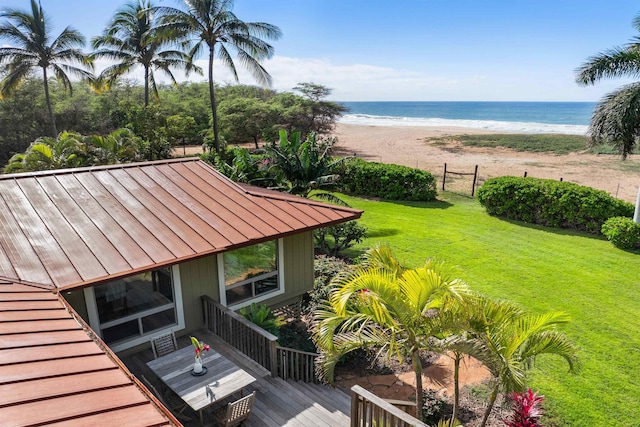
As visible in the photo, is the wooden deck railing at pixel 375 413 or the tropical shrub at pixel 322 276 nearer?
the wooden deck railing at pixel 375 413

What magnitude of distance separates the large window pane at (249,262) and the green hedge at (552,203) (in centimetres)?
1307

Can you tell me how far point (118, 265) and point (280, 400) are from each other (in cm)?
335

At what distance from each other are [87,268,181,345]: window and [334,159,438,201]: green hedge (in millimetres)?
14053

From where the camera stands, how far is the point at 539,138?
5381 cm

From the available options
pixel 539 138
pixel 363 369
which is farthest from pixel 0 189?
pixel 539 138

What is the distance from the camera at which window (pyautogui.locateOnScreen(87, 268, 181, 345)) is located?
7207 mm

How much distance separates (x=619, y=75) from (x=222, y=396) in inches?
703

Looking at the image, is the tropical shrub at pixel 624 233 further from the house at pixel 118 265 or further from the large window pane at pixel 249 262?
the large window pane at pixel 249 262

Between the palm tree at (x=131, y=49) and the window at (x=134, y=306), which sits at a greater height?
the palm tree at (x=131, y=49)

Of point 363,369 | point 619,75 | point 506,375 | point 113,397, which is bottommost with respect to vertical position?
point 363,369

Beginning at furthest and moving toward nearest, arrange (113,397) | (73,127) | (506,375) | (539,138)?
(539,138) < (73,127) < (506,375) < (113,397)

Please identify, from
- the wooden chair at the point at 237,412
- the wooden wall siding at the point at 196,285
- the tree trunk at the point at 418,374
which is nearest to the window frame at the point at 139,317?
the wooden wall siding at the point at 196,285

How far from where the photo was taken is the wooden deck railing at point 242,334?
282 inches

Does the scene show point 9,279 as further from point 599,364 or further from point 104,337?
point 599,364
